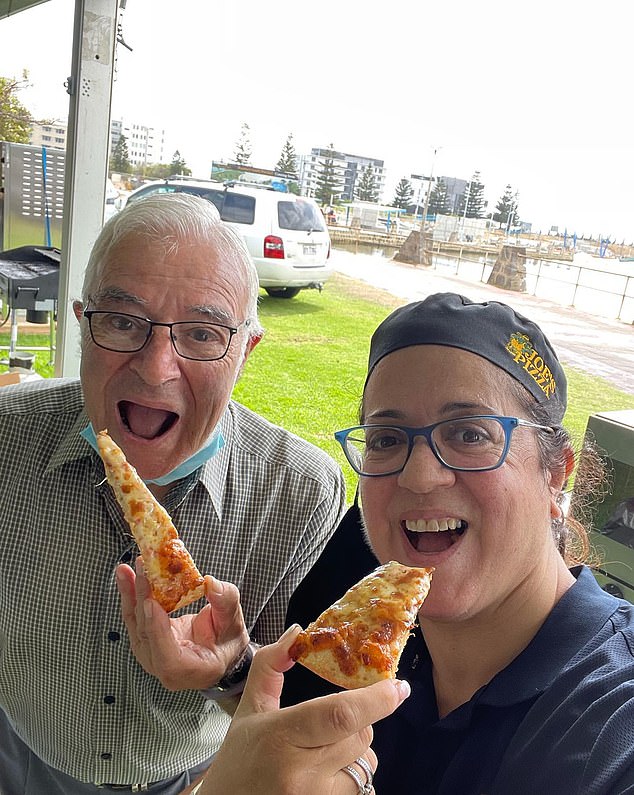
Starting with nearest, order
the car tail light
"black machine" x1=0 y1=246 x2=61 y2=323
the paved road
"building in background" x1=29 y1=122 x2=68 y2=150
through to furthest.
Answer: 1. the paved road
2. the car tail light
3. "black machine" x1=0 y1=246 x2=61 y2=323
4. "building in background" x1=29 y1=122 x2=68 y2=150

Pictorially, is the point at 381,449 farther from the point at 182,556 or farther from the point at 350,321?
the point at 350,321

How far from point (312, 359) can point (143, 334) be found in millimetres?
2256

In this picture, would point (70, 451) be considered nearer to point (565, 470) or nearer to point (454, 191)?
point (565, 470)

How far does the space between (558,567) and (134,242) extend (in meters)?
0.99

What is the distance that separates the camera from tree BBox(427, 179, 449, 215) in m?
2.65

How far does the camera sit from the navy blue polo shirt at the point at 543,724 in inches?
32.1

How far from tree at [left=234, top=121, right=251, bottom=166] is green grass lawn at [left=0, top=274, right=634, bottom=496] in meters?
0.71

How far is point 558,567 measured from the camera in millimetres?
1105

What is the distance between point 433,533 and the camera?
1057mm

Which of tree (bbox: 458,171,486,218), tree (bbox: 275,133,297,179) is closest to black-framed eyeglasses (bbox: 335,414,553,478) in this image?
tree (bbox: 458,171,486,218)

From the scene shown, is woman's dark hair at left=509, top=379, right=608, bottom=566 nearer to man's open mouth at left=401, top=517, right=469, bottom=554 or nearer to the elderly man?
man's open mouth at left=401, top=517, right=469, bottom=554

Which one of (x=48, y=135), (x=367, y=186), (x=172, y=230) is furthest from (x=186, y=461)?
(x=48, y=135)

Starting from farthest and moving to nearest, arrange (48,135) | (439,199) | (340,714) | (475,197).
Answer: (48,135), (439,199), (475,197), (340,714)

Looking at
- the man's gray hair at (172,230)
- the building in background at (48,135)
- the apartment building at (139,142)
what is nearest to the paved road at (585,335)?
the man's gray hair at (172,230)
